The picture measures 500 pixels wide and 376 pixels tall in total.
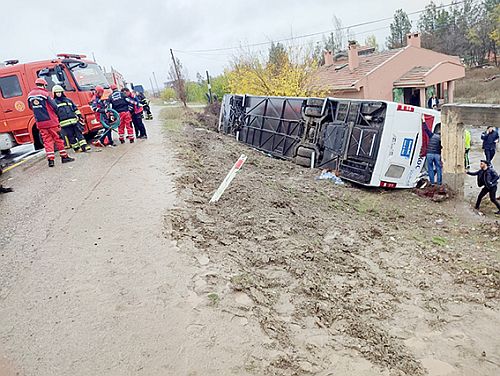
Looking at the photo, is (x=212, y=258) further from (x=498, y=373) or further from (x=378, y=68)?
(x=378, y=68)

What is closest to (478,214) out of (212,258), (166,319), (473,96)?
(212,258)

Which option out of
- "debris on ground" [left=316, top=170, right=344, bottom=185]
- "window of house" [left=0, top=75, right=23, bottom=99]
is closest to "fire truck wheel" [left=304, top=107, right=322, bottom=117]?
"debris on ground" [left=316, top=170, right=344, bottom=185]

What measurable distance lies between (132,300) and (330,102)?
8321 millimetres

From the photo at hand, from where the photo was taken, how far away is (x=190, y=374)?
2811mm

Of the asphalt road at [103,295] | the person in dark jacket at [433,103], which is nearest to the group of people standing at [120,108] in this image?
the asphalt road at [103,295]

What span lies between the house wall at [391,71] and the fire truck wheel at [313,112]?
10.5 meters

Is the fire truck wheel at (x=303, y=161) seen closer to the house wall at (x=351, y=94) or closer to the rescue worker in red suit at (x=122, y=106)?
the rescue worker in red suit at (x=122, y=106)

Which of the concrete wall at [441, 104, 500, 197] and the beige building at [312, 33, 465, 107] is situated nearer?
the concrete wall at [441, 104, 500, 197]

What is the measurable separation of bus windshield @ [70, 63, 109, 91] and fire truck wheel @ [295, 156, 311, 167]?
18.5ft

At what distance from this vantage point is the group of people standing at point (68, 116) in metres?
7.68

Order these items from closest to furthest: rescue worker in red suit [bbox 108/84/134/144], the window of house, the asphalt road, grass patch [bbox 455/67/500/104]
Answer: the asphalt road
rescue worker in red suit [bbox 108/84/134/144]
the window of house
grass patch [bbox 455/67/500/104]

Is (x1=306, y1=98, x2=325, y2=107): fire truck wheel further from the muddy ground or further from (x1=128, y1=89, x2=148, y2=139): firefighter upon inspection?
(x1=128, y1=89, x2=148, y2=139): firefighter

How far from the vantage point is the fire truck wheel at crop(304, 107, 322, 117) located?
10.8m

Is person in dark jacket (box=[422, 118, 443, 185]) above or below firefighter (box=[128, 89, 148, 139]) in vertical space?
below
